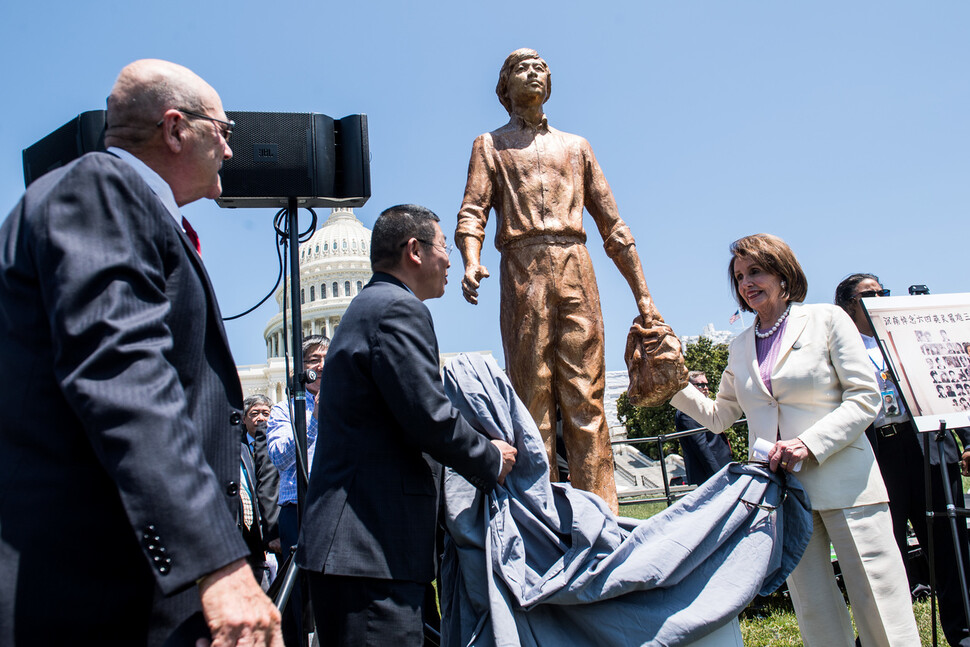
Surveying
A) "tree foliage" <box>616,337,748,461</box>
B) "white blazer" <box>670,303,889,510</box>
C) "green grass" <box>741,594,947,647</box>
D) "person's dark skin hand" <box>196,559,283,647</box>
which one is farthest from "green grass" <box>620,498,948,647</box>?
"tree foliage" <box>616,337,748,461</box>

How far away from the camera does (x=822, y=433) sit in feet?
10.6

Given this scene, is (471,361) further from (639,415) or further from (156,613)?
(639,415)

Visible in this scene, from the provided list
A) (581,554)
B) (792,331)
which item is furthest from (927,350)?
(581,554)

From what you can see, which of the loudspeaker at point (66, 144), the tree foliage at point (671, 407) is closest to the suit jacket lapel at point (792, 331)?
the loudspeaker at point (66, 144)

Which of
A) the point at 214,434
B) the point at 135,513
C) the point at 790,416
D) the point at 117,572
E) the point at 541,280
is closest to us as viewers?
the point at 135,513

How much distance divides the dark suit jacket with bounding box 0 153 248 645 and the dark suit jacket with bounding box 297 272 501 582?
912 millimetres

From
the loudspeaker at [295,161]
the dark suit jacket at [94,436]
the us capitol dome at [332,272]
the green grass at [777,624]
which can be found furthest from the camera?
the us capitol dome at [332,272]

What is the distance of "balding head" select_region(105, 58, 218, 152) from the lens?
6.06 ft

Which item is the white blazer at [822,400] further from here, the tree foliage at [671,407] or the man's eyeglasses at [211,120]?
the tree foliage at [671,407]

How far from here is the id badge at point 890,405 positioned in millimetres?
5027

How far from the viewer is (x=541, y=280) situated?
4.38 m

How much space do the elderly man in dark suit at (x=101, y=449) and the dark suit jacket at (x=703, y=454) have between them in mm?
6517

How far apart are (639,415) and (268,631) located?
4825 centimetres

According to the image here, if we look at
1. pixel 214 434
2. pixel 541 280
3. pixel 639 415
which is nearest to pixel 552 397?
pixel 541 280
